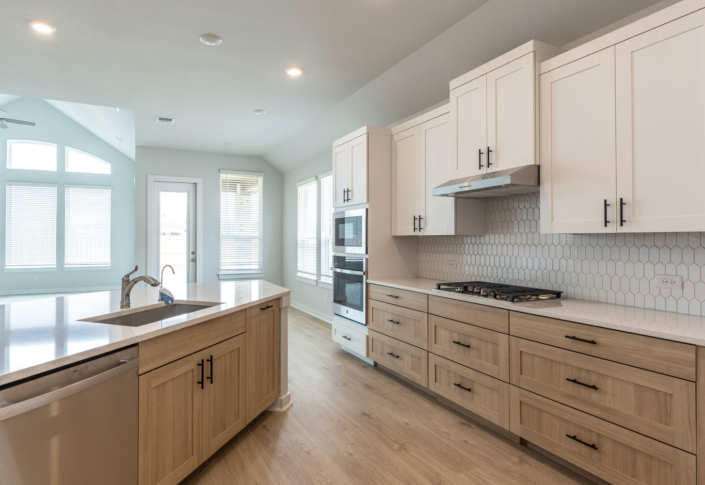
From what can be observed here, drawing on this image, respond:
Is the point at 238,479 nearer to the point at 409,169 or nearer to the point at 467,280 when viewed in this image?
the point at 467,280

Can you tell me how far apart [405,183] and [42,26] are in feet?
10.3

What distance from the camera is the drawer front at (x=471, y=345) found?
242 centimetres

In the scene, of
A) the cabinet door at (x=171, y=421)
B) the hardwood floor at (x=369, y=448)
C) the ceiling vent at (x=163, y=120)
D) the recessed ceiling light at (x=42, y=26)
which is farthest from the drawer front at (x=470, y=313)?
the ceiling vent at (x=163, y=120)

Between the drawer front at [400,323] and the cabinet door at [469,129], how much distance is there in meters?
1.17

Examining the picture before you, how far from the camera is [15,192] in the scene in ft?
29.3

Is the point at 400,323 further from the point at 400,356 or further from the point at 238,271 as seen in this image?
the point at 238,271

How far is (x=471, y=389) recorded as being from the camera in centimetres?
266

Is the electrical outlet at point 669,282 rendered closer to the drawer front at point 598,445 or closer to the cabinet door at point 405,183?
the drawer front at point 598,445

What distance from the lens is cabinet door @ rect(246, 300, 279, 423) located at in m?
2.47

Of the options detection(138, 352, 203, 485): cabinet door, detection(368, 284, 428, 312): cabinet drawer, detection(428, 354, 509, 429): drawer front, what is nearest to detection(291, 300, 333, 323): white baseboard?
detection(368, 284, 428, 312): cabinet drawer

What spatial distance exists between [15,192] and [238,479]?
33.2ft

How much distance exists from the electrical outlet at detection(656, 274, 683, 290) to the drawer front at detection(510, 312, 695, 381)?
0.60 metres

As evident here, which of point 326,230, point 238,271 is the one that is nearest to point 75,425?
point 326,230

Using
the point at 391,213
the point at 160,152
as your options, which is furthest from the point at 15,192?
the point at 391,213
